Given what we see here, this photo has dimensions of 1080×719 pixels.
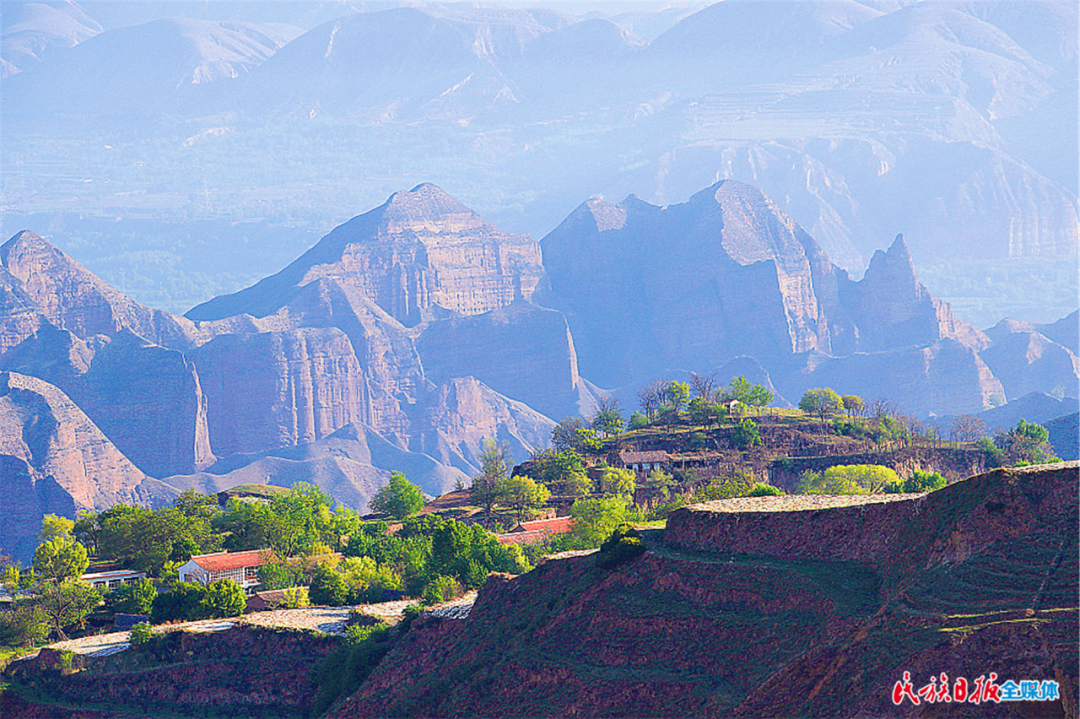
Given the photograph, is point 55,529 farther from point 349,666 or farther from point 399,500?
point 349,666

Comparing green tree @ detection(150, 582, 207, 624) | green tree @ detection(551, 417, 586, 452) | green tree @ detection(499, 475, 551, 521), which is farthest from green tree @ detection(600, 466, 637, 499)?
green tree @ detection(150, 582, 207, 624)

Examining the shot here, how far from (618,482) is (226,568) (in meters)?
38.7

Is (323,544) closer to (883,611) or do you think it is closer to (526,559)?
(526,559)

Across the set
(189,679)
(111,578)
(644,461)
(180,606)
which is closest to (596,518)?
(180,606)

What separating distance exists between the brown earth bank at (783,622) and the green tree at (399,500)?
77851mm

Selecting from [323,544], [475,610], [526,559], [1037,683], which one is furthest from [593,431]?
[1037,683]

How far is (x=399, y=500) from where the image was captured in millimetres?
151375

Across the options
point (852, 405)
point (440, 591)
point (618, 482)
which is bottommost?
point (852, 405)

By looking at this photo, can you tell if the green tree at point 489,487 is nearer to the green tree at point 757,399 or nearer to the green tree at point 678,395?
the green tree at point 678,395

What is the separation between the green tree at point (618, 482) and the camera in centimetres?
13638

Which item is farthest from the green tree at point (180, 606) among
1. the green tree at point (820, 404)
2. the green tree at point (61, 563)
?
the green tree at point (820, 404)

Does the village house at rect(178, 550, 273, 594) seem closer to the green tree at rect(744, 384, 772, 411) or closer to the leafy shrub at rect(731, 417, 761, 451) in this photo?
the leafy shrub at rect(731, 417, 761, 451)

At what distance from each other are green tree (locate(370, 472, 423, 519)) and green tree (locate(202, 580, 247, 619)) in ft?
170

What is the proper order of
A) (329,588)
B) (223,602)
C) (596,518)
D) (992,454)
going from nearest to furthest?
(223,602)
(329,588)
(596,518)
(992,454)
